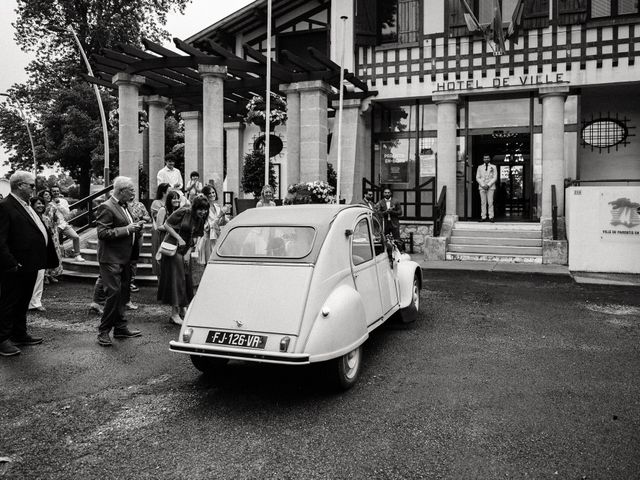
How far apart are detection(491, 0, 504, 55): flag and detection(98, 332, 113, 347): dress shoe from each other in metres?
13.5

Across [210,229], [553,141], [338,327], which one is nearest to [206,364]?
[338,327]

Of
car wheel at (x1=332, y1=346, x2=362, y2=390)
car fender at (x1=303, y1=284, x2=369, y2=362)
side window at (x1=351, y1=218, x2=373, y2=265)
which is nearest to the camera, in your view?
car fender at (x1=303, y1=284, x2=369, y2=362)

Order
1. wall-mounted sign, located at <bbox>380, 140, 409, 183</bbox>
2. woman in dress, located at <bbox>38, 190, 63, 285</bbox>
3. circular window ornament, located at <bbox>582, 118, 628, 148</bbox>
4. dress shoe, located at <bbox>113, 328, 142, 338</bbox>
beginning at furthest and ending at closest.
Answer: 1. wall-mounted sign, located at <bbox>380, 140, 409, 183</bbox>
2. circular window ornament, located at <bbox>582, 118, 628, 148</bbox>
3. woman in dress, located at <bbox>38, 190, 63, 285</bbox>
4. dress shoe, located at <bbox>113, 328, 142, 338</bbox>

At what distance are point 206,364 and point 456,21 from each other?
15234mm

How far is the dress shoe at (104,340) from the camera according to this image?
6840 millimetres

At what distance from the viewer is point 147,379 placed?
18.3 ft

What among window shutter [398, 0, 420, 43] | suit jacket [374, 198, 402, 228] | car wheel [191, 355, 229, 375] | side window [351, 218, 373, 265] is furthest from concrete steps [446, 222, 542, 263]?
car wheel [191, 355, 229, 375]

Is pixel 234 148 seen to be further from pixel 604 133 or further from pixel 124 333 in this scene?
pixel 124 333

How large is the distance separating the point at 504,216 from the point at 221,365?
1527 centimetres

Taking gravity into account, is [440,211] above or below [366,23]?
below

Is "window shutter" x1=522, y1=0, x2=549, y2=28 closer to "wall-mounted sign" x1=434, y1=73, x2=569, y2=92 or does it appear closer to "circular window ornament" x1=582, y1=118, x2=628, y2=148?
"wall-mounted sign" x1=434, y1=73, x2=569, y2=92

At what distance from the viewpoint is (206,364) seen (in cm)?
559

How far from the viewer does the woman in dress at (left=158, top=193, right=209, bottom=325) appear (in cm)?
737

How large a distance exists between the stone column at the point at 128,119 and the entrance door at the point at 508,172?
10441 mm
